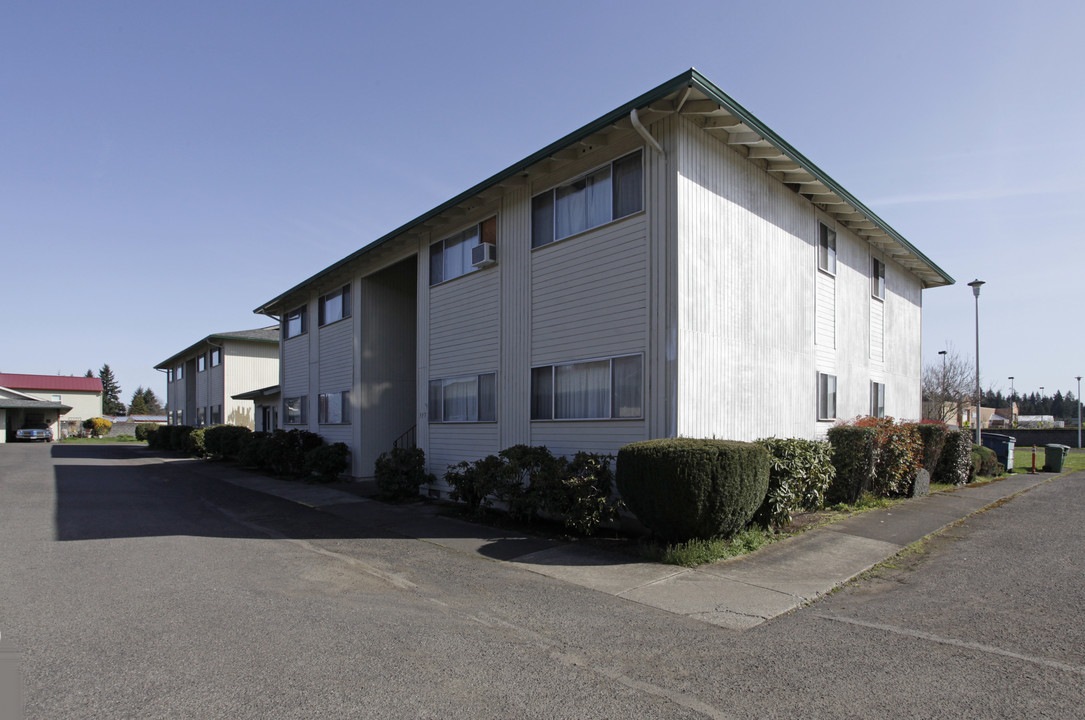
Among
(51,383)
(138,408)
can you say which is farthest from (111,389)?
(51,383)

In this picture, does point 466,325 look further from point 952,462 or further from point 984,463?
point 984,463

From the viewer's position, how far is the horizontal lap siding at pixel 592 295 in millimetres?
9914

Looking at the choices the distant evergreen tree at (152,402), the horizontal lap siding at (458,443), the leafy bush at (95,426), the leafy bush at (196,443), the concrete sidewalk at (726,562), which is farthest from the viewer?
the distant evergreen tree at (152,402)

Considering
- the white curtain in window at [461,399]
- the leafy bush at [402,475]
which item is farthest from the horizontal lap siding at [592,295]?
the leafy bush at [402,475]

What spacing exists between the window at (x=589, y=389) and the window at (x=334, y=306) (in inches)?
384

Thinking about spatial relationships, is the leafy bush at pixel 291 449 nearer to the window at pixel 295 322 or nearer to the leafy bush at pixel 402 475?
the window at pixel 295 322

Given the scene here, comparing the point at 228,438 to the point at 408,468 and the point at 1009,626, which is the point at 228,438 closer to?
the point at 408,468

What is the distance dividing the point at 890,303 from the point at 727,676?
15836 millimetres

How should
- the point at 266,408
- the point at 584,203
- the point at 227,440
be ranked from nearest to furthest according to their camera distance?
the point at 584,203, the point at 227,440, the point at 266,408

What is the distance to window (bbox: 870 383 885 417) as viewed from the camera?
16.1 meters

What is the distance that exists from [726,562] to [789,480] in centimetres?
195

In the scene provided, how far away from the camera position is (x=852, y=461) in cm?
1198

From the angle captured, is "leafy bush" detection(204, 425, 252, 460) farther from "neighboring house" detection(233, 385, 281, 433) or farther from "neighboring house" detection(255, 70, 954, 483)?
"neighboring house" detection(255, 70, 954, 483)

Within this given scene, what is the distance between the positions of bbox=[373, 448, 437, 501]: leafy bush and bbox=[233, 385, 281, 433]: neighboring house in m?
14.0
